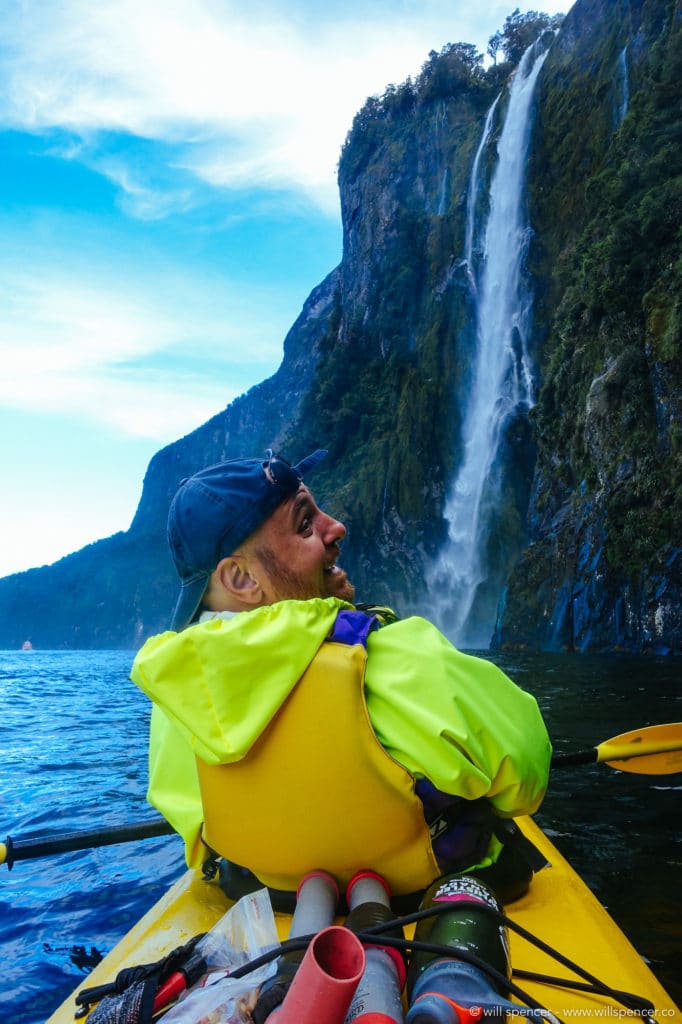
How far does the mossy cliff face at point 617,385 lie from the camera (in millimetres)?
16234

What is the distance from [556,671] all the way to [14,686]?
14271 mm

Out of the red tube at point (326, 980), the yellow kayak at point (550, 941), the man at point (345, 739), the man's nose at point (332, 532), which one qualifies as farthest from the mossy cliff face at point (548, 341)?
the red tube at point (326, 980)

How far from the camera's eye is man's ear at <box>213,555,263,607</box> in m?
1.86

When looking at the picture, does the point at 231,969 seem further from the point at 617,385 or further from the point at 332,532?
the point at 617,385

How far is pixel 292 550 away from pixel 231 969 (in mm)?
950

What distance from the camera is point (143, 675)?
4.87 ft

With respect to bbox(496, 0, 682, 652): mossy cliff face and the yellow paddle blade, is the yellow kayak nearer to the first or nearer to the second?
the yellow paddle blade

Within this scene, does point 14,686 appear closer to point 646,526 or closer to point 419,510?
point 646,526

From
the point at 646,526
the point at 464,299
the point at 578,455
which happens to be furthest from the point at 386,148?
the point at 646,526

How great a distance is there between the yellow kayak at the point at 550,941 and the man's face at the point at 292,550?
0.86 metres

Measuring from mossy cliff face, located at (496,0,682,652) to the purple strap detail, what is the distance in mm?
15308

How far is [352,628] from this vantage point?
1.55 metres

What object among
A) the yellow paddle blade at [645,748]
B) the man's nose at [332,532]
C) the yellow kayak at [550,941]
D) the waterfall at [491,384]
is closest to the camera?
the yellow kayak at [550,941]

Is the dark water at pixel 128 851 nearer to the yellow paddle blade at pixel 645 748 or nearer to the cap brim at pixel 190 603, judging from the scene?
the yellow paddle blade at pixel 645 748
